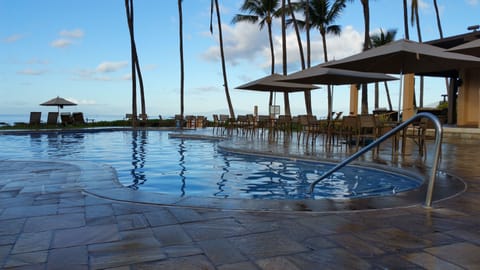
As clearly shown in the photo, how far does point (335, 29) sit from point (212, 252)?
22.2m

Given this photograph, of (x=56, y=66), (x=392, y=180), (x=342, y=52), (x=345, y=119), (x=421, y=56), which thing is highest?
(x=342, y=52)

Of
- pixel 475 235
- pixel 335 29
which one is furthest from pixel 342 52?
pixel 475 235

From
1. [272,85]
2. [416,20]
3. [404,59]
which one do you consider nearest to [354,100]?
[416,20]

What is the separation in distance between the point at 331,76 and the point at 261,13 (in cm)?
1451

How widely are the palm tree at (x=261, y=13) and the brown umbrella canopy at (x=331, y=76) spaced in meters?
12.9

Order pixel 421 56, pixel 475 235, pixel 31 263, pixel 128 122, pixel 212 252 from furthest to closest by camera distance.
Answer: pixel 128 122 < pixel 421 56 < pixel 475 235 < pixel 212 252 < pixel 31 263

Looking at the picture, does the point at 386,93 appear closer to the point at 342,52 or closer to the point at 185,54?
the point at 342,52

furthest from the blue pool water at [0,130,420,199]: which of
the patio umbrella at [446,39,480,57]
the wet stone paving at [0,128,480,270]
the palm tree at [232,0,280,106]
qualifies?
the palm tree at [232,0,280,106]

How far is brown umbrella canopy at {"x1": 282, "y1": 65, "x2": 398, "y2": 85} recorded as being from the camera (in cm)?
935

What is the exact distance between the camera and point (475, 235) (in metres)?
2.63

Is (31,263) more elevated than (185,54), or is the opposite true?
(185,54)

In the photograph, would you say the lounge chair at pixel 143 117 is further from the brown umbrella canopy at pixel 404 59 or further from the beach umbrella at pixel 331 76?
the brown umbrella canopy at pixel 404 59

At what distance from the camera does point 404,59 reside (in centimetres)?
763

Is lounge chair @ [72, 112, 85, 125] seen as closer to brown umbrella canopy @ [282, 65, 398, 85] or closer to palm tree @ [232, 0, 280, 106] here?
palm tree @ [232, 0, 280, 106]
